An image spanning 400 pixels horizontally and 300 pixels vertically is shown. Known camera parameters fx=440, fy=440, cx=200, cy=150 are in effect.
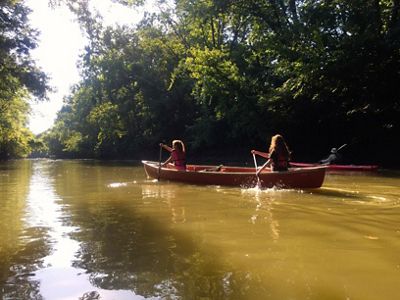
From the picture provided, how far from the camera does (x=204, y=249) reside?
5.00 metres

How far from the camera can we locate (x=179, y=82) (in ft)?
112

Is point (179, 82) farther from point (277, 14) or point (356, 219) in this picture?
point (356, 219)

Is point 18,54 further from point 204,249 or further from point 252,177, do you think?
point 204,249

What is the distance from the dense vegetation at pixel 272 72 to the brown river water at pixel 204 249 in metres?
10.8

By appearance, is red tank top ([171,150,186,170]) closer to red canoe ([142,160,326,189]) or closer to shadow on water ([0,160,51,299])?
red canoe ([142,160,326,189])

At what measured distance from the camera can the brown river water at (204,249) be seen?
12.2ft

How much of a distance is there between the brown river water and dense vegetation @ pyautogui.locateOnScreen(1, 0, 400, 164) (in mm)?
10829

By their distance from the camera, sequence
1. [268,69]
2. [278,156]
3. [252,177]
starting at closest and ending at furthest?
[278,156] < [252,177] < [268,69]

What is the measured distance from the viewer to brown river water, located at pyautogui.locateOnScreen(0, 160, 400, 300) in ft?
12.2

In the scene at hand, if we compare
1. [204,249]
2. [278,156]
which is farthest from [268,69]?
[204,249]

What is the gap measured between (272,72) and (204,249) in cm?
2031

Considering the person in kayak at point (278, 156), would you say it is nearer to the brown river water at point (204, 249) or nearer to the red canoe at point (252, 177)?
the red canoe at point (252, 177)

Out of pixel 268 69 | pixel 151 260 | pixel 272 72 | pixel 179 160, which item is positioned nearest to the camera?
pixel 151 260

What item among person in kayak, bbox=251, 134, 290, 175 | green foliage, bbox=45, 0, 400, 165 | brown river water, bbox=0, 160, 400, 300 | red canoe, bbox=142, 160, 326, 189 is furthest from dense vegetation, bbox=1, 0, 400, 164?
brown river water, bbox=0, 160, 400, 300
